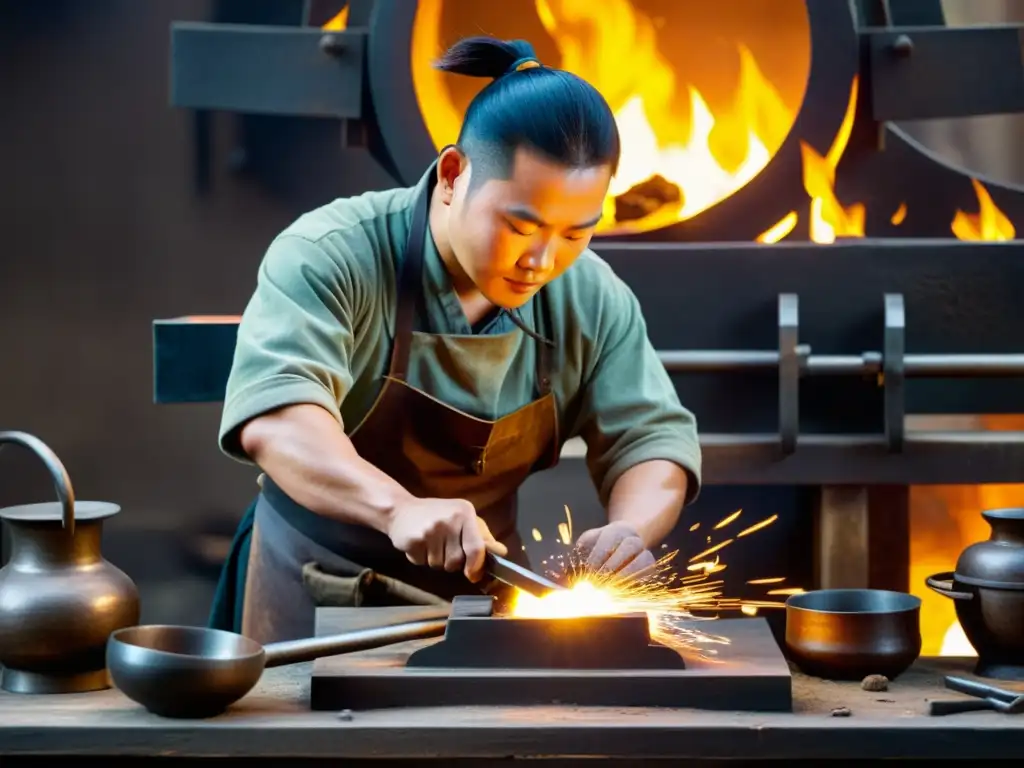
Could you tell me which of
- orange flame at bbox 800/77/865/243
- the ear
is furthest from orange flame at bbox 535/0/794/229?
the ear

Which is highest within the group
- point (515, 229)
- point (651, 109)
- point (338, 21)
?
point (338, 21)

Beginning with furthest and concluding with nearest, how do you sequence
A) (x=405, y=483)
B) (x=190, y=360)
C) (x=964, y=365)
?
(x=964, y=365) → (x=190, y=360) → (x=405, y=483)

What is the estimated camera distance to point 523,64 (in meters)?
2.46

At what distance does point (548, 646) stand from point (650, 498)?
0.58m

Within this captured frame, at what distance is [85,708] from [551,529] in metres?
1.67

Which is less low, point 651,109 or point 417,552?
point 651,109

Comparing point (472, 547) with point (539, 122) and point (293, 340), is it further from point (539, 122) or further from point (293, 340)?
point (539, 122)

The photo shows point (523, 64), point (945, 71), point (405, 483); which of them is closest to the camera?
point (523, 64)

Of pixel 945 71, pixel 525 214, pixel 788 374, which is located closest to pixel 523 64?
pixel 525 214

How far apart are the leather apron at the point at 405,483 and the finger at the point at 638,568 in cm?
35

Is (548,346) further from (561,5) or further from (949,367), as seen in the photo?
(561,5)

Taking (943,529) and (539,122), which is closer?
(539,122)

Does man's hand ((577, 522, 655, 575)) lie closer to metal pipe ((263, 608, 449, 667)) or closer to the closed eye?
metal pipe ((263, 608, 449, 667))

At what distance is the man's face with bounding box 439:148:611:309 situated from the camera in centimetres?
232
